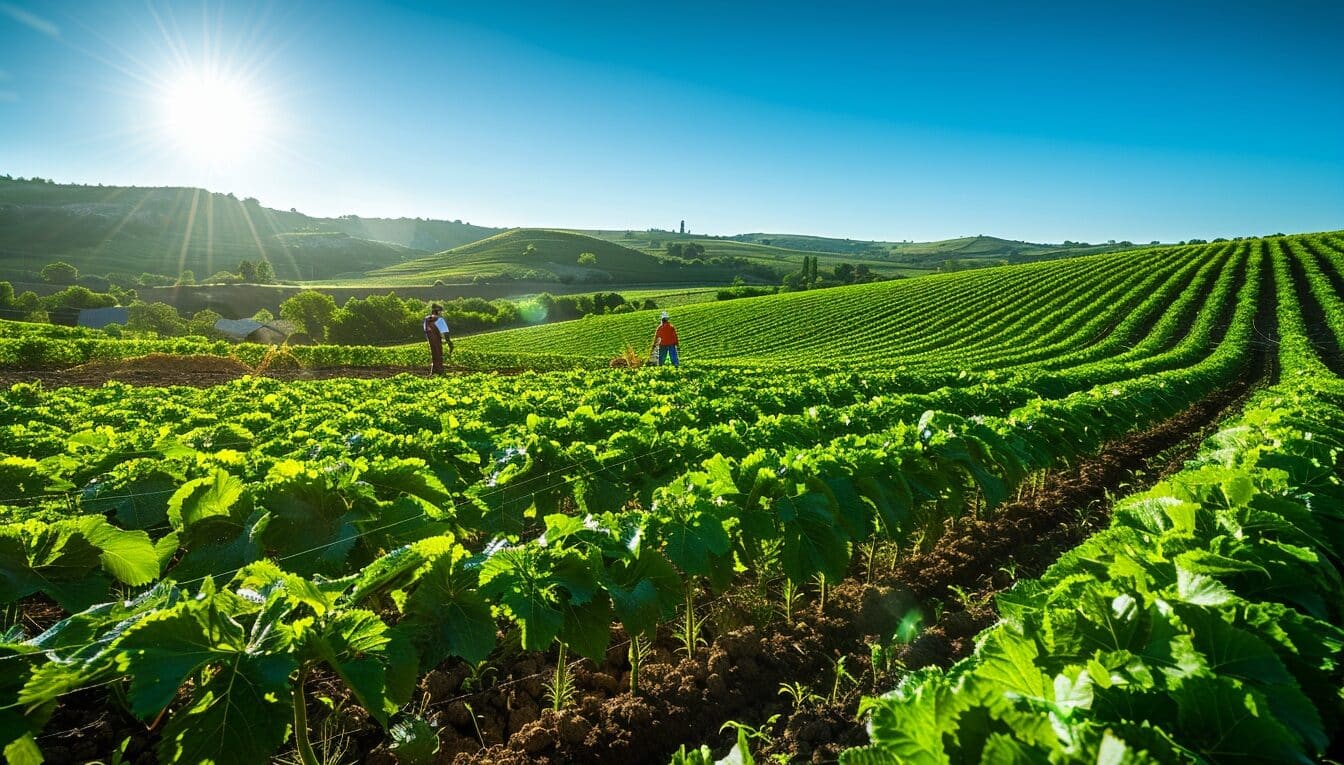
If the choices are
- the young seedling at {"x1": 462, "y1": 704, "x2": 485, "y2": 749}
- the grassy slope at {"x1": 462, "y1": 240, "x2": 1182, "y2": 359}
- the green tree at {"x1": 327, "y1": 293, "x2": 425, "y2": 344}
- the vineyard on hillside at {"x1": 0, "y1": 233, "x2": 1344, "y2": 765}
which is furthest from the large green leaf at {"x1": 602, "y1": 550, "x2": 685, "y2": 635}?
the green tree at {"x1": 327, "y1": 293, "x2": 425, "y2": 344}

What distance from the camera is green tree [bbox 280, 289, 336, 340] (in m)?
59.2

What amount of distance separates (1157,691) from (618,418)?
5.85 m

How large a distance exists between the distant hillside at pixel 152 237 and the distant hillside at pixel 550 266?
26.0 meters

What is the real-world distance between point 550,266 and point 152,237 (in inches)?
4105

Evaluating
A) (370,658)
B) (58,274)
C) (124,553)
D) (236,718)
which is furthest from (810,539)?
(58,274)

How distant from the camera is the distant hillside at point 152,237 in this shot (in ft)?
410

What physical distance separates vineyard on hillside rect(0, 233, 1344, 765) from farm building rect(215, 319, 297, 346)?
60879 mm

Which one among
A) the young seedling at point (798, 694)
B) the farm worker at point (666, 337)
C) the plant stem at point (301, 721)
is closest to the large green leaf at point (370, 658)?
the plant stem at point (301, 721)

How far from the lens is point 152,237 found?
484ft

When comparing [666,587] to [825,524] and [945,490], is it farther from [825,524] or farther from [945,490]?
→ [945,490]

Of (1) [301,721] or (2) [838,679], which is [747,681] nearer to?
(2) [838,679]

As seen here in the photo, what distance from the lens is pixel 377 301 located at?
5916cm

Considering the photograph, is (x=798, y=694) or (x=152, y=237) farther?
(x=152, y=237)

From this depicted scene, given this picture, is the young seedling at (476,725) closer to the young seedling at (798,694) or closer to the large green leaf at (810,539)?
the young seedling at (798,694)
